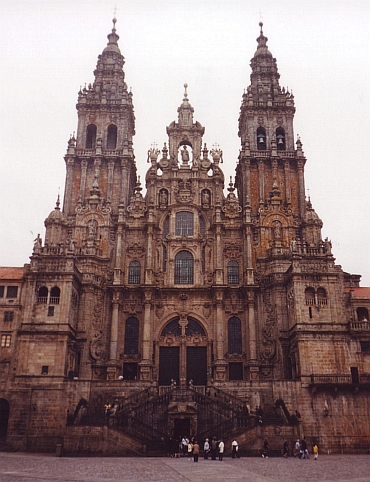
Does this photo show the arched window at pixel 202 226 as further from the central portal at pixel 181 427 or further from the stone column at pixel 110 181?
the central portal at pixel 181 427

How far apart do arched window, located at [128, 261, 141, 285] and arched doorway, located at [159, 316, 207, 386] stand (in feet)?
17.2

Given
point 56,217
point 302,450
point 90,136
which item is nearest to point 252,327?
point 302,450

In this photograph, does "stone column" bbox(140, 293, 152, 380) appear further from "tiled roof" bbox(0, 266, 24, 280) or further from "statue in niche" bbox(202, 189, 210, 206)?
"statue in niche" bbox(202, 189, 210, 206)

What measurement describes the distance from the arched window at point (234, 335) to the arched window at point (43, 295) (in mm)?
16476

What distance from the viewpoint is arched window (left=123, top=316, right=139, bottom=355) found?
4572 centimetres

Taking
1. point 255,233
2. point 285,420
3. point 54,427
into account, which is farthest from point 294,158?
point 54,427

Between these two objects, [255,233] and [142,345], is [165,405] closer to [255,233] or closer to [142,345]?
[142,345]

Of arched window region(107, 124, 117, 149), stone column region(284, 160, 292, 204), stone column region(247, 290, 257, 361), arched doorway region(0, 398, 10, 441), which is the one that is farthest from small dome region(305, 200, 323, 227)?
arched doorway region(0, 398, 10, 441)

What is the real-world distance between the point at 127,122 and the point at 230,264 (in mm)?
19497

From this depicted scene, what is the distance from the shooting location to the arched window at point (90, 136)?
55.1m

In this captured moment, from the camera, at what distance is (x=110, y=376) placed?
4312 cm

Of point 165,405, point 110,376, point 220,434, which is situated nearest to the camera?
point 220,434

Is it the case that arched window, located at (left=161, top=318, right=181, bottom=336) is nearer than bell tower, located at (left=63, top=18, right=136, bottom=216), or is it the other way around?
arched window, located at (left=161, top=318, right=181, bottom=336)

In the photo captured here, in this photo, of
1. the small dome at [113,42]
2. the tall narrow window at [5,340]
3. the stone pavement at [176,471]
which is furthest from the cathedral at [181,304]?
the stone pavement at [176,471]
